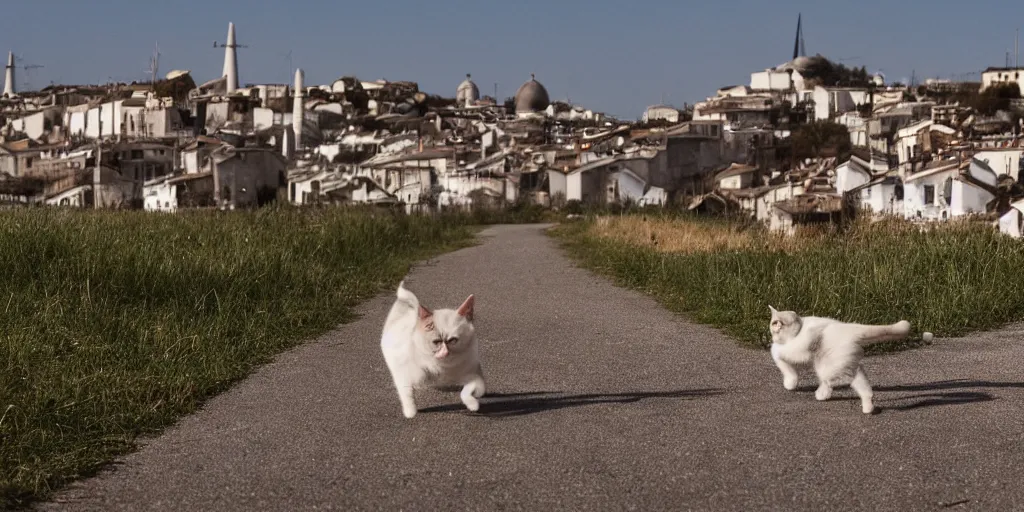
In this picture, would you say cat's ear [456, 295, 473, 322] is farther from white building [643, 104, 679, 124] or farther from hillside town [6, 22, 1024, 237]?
white building [643, 104, 679, 124]

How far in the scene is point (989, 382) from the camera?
23.5 ft

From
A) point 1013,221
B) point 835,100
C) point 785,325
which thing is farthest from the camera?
point 835,100

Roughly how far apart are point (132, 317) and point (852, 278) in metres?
5.98

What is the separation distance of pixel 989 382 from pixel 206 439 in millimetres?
4318

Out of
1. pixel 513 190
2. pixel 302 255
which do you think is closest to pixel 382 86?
pixel 513 190

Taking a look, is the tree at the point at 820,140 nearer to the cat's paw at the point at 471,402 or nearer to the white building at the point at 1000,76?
the white building at the point at 1000,76

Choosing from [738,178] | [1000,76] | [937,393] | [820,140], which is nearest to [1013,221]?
[937,393]

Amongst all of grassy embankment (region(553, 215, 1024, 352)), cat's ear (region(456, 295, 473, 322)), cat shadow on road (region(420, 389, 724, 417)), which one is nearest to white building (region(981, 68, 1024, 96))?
grassy embankment (region(553, 215, 1024, 352))

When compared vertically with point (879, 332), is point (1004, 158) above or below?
above

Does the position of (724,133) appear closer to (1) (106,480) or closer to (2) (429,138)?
(2) (429,138)

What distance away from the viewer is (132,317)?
9.23m

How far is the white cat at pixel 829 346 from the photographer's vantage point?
6.36m

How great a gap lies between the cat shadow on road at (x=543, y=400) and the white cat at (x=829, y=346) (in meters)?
0.60

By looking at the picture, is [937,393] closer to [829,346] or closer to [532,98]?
[829,346]
